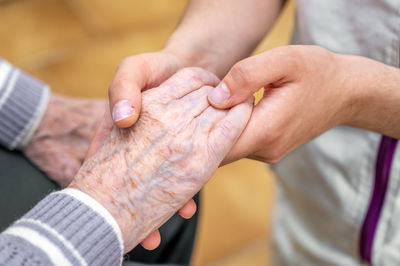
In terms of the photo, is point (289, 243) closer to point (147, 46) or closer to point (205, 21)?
point (205, 21)

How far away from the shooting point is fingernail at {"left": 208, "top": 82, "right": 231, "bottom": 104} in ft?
2.35

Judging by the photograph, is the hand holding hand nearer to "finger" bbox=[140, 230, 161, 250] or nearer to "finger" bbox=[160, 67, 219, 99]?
"finger" bbox=[160, 67, 219, 99]

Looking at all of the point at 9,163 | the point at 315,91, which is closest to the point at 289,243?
the point at 315,91

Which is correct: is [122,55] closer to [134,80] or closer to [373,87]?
[134,80]

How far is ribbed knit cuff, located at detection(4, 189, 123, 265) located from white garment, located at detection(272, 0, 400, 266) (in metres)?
0.52

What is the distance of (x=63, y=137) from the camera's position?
97cm

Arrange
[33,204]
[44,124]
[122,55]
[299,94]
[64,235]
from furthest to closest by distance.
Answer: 1. [122,55]
2. [44,124]
3. [33,204]
4. [299,94]
5. [64,235]

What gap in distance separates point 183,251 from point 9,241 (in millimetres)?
461

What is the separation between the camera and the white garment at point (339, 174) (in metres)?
0.80

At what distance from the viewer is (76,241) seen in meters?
0.60

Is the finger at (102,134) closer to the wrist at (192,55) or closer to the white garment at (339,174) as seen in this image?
the wrist at (192,55)

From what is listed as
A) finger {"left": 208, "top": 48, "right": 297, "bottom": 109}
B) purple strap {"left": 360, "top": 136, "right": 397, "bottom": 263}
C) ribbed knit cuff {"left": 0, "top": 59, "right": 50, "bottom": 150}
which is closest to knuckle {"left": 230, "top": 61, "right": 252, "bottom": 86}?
finger {"left": 208, "top": 48, "right": 297, "bottom": 109}

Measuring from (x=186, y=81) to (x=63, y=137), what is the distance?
13.8 inches

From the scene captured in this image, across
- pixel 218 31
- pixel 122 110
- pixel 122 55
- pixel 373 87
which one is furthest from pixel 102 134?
pixel 122 55
